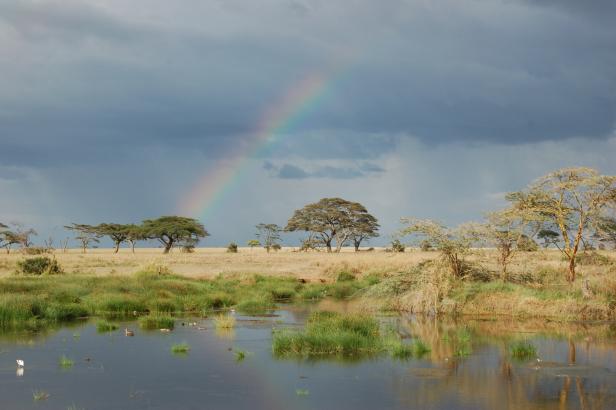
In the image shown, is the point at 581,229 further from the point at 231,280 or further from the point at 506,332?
the point at 231,280

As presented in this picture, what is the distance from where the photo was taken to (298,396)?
15.0 metres

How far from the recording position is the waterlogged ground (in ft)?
47.4

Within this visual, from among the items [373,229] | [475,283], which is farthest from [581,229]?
[373,229]

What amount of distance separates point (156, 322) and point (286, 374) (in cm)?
1065

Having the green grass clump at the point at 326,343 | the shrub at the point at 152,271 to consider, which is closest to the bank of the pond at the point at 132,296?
the shrub at the point at 152,271

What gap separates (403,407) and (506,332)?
12.3 metres

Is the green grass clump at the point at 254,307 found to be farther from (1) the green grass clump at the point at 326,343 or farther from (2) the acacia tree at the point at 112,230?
(2) the acacia tree at the point at 112,230

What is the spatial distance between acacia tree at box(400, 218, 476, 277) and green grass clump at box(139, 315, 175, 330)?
11313 millimetres

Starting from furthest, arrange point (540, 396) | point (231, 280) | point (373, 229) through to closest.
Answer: point (373, 229) → point (231, 280) → point (540, 396)

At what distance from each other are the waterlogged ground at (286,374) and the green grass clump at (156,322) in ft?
4.60

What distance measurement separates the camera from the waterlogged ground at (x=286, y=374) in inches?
569

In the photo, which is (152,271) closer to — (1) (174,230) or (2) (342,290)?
(2) (342,290)

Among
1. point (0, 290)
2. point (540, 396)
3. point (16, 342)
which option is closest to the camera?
point (540, 396)

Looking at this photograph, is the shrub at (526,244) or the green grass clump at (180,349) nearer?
the green grass clump at (180,349)
